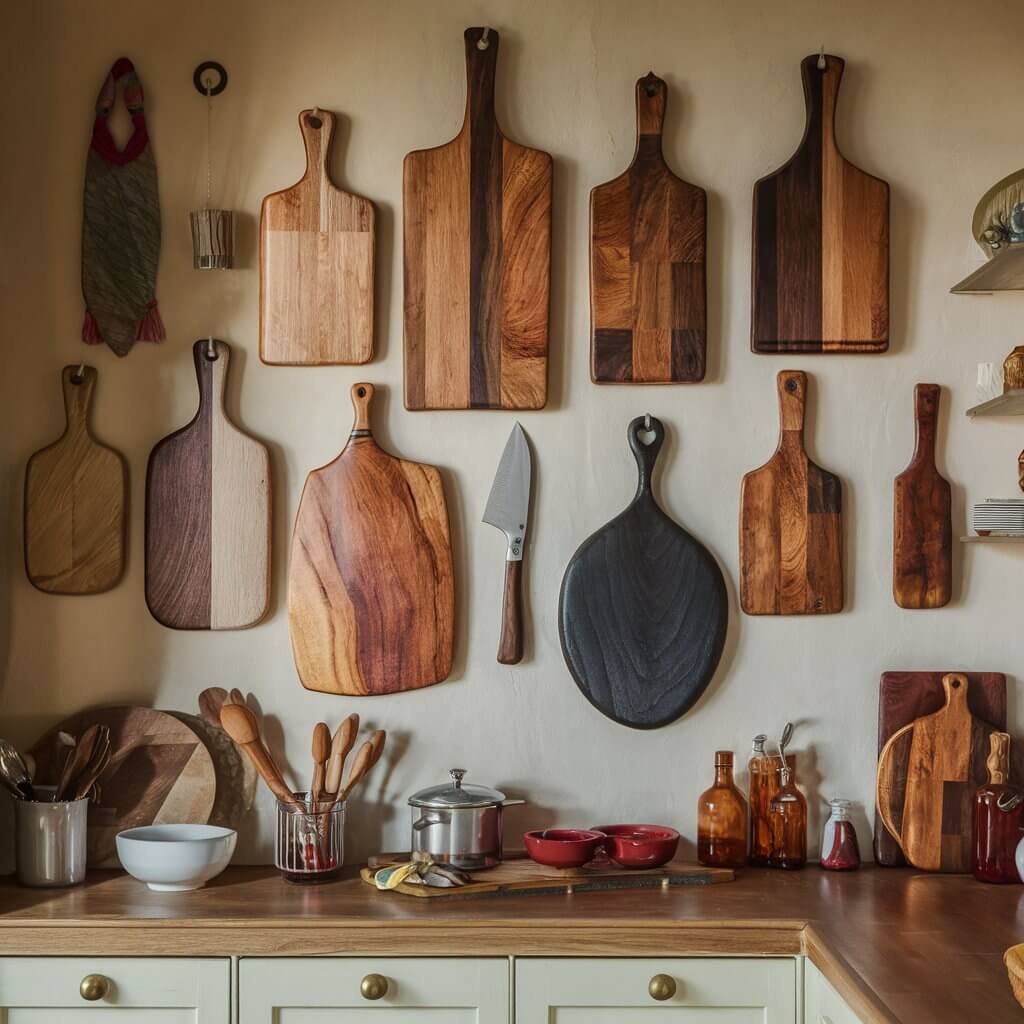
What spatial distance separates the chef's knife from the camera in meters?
2.35

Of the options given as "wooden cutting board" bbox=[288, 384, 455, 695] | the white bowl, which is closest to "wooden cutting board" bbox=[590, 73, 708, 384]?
"wooden cutting board" bbox=[288, 384, 455, 695]

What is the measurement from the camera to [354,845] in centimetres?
233

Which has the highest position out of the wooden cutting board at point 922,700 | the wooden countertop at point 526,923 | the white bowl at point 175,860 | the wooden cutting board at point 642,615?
the wooden cutting board at point 642,615

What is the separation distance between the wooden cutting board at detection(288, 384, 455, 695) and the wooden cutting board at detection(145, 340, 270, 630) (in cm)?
8

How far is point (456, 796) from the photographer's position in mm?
2186

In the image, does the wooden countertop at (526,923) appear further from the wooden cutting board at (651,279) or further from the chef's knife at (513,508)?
the wooden cutting board at (651,279)

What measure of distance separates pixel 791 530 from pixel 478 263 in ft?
2.46

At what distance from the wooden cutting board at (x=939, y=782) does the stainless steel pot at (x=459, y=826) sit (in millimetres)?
695

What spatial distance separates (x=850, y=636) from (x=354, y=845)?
0.98 metres

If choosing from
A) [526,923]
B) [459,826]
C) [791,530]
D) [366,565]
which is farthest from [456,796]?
[791,530]

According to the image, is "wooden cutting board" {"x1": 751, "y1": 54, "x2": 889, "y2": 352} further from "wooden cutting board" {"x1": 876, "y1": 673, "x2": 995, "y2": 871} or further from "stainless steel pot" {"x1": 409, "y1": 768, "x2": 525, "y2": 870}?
"stainless steel pot" {"x1": 409, "y1": 768, "x2": 525, "y2": 870}

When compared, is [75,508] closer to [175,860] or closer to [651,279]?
[175,860]

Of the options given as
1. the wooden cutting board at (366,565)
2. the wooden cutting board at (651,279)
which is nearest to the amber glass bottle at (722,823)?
the wooden cutting board at (366,565)

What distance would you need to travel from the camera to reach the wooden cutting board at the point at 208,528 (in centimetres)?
235
